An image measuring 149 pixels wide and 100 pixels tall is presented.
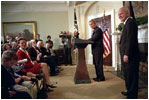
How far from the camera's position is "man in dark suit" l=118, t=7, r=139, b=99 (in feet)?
7.25

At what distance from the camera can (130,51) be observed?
7.29ft

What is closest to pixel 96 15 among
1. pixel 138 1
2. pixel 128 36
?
pixel 138 1

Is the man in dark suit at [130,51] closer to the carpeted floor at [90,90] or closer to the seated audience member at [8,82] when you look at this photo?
the carpeted floor at [90,90]

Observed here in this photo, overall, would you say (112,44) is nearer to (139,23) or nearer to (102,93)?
(139,23)

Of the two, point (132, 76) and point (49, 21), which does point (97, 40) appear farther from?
point (49, 21)

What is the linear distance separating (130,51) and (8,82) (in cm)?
149

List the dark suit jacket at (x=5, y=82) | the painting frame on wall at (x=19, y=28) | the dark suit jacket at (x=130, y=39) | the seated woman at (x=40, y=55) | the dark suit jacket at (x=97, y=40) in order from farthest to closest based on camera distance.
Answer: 1. the painting frame on wall at (x=19, y=28)
2. the seated woman at (x=40, y=55)
3. the dark suit jacket at (x=97, y=40)
4. the dark suit jacket at (x=130, y=39)
5. the dark suit jacket at (x=5, y=82)

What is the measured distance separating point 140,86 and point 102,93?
767mm

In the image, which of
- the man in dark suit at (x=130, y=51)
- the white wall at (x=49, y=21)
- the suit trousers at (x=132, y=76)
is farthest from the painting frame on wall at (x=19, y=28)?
the suit trousers at (x=132, y=76)

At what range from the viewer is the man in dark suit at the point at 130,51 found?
221 cm

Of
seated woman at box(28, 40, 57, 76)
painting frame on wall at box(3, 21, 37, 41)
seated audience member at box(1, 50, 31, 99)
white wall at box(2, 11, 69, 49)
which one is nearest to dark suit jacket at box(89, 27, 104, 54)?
seated woman at box(28, 40, 57, 76)

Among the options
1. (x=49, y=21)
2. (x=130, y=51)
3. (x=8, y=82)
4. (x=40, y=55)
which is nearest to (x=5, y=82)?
(x=8, y=82)

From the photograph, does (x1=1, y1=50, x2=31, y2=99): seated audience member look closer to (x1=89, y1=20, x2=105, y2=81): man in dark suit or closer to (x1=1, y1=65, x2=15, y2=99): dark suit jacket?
(x1=1, y1=65, x2=15, y2=99): dark suit jacket

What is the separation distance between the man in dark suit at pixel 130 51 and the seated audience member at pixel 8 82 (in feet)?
4.36
